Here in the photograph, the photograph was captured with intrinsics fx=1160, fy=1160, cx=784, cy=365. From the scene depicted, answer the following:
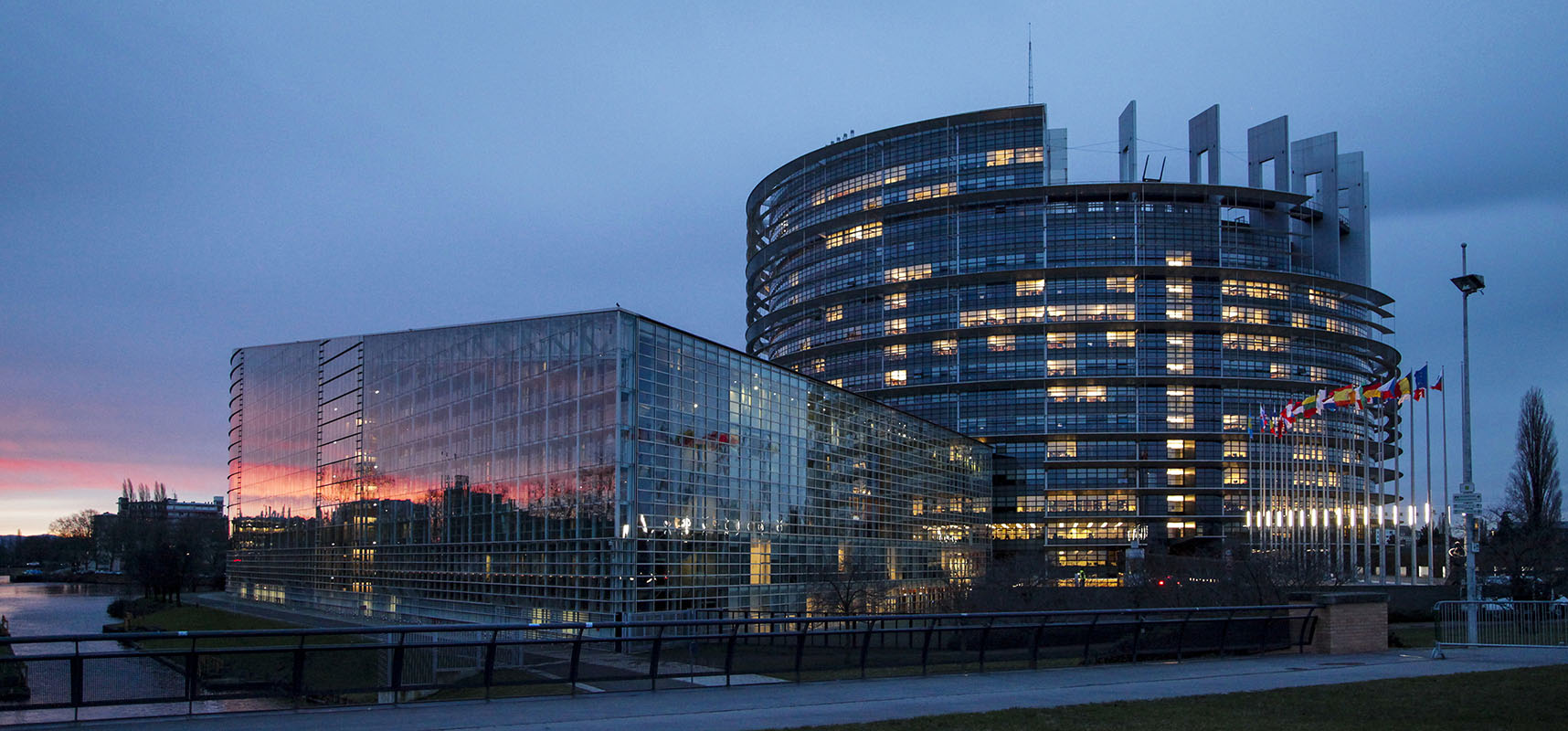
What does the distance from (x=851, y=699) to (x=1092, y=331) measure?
10731 cm

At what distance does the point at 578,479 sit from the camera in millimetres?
49656

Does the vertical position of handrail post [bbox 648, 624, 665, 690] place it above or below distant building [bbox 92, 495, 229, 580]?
above

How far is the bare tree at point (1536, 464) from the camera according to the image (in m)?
96.8

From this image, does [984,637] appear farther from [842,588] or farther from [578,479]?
[842,588]

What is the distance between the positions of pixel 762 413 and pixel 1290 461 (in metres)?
83.3

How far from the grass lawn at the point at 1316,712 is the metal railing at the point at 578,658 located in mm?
4195

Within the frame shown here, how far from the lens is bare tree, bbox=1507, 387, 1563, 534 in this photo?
318ft

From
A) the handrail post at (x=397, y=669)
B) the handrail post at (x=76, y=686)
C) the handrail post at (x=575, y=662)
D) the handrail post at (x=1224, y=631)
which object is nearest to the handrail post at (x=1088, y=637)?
the handrail post at (x=1224, y=631)

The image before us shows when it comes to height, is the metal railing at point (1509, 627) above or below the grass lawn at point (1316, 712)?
below

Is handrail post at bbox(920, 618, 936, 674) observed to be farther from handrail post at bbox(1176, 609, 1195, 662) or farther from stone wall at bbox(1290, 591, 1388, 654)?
stone wall at bbox(1290, 591, 1388, 654)

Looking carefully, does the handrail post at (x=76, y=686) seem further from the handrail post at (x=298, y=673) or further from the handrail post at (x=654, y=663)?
the handrail post at (x=654, y=663)

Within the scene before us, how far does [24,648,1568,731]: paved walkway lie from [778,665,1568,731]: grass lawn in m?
0.91

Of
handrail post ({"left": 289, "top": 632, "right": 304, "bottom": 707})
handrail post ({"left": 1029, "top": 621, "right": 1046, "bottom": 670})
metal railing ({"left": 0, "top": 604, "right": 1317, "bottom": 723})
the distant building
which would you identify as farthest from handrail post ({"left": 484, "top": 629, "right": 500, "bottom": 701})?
the distant building

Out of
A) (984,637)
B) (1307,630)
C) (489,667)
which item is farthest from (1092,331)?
(489,667)
